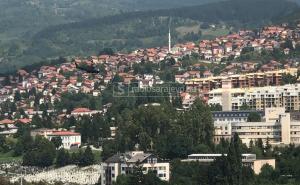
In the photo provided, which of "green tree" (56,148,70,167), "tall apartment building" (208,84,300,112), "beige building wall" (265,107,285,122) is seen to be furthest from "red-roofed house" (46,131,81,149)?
"beige building wall" (265,107,285,122)

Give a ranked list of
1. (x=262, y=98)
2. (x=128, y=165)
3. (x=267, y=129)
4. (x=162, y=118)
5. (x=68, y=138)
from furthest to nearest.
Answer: (x=262, y=98)
(x=68, y=138)
(x=162, y=118)
(x=267, y=129)
(x=128, y=165)

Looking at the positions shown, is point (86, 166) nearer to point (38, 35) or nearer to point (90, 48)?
point (90, 48)

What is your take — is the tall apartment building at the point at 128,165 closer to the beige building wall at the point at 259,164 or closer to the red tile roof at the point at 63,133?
the beige building wall at the point at 259,164

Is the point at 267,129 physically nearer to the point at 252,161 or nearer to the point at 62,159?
the point at 252,161

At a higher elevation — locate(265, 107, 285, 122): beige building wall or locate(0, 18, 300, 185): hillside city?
Answer: locate(265, 107, 285, 122): beige building wall

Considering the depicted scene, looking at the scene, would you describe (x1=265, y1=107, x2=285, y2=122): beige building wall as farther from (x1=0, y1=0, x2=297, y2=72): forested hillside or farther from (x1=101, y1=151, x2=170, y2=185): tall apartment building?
(x1=0, y1=0, x2=297, y2=72): forested hillside

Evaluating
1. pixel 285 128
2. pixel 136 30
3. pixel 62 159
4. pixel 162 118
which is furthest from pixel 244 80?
pixel 136 30
